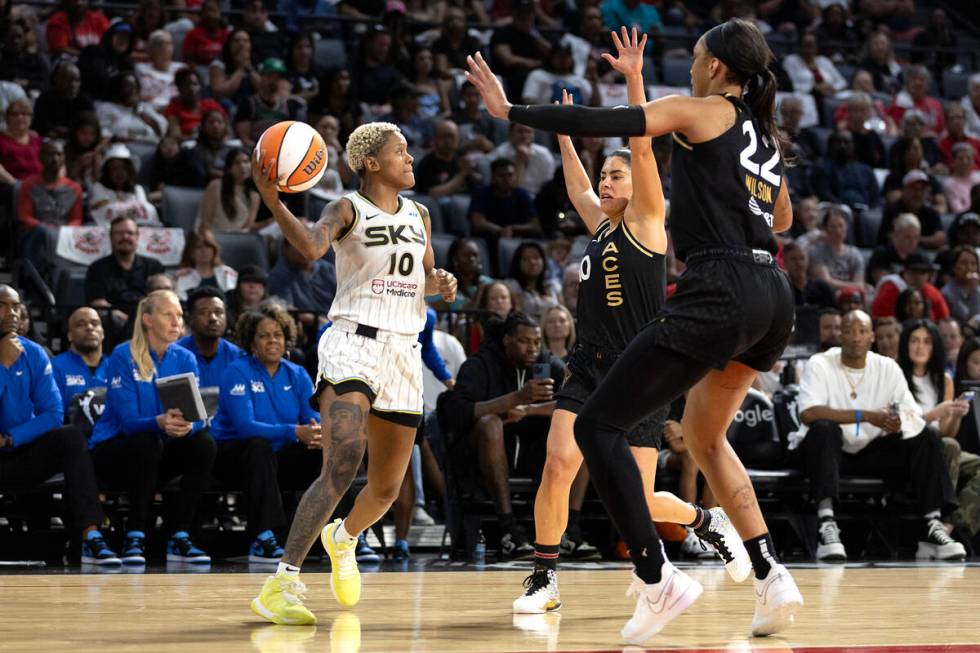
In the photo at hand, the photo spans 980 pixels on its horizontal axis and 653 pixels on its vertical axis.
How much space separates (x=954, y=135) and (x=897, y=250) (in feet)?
10.5

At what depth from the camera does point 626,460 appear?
4.11 meters

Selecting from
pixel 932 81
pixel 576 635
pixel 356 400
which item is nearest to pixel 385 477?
pixel 356 400

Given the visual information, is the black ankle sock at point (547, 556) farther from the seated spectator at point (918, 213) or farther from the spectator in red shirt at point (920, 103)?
the spectator in red shirt at point (920, 103)

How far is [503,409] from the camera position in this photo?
8250mm

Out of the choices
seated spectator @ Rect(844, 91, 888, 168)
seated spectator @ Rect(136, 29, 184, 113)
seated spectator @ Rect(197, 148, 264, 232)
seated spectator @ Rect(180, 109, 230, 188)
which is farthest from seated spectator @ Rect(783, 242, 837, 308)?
seated spectator @ Rect(136, 29, 184, 113)

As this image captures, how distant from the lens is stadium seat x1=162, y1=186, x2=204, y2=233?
1080cm

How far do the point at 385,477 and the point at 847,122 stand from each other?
Answer: 36.0 ft

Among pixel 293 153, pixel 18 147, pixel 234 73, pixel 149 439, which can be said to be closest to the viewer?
pixel 293 153

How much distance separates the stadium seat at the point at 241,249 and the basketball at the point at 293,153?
16.6 ft

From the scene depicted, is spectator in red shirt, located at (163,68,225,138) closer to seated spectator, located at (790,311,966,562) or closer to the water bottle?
the water bottle

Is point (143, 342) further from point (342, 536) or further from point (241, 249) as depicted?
point (342, 536)

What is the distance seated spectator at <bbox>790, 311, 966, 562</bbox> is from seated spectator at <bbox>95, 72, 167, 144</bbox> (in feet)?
19.9

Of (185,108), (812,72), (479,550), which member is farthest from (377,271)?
(812,72)

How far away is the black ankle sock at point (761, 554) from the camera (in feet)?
14.1
